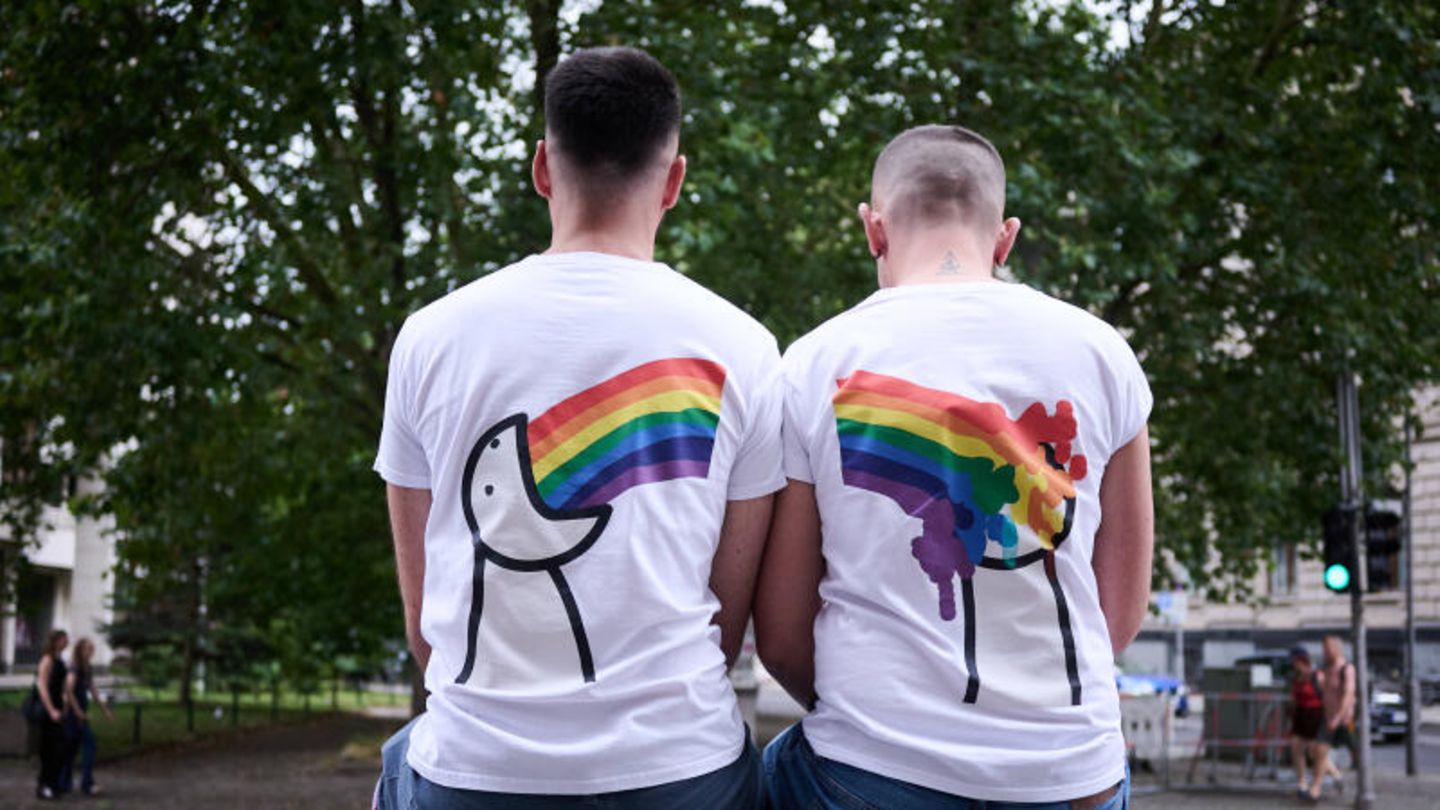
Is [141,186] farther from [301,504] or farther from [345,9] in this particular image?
[301,504]

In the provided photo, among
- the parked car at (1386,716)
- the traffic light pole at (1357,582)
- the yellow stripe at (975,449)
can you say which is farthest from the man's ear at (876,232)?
the parked car at (1386,716)

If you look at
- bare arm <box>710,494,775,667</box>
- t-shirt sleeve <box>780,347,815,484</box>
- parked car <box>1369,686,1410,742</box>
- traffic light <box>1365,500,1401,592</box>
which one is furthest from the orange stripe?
parked car <box>1369,686,1410,742</box>

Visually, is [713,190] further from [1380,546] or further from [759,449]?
[759,449]

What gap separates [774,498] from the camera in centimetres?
273

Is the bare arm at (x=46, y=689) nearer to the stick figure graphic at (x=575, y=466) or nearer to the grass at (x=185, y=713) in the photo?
the grass at (x=185, y=713)

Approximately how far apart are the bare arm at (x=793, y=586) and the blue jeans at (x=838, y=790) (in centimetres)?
10

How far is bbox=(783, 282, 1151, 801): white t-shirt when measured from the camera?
2547 mm

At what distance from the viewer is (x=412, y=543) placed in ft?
8.97

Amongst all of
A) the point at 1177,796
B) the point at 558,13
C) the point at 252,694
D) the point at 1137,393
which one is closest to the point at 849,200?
the point at 558,13

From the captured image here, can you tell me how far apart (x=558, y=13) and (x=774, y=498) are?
46.9 feet

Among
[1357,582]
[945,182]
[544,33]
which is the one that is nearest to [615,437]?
[945,182]

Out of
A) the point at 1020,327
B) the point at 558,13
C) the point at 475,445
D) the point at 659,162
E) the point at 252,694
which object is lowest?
the point at 252,694

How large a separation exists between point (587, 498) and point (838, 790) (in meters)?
0.61

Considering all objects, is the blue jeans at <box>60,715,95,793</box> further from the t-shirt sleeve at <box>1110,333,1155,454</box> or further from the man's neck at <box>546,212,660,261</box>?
the t-shirt sleeve at <box>1110,333,1155,454</box>
